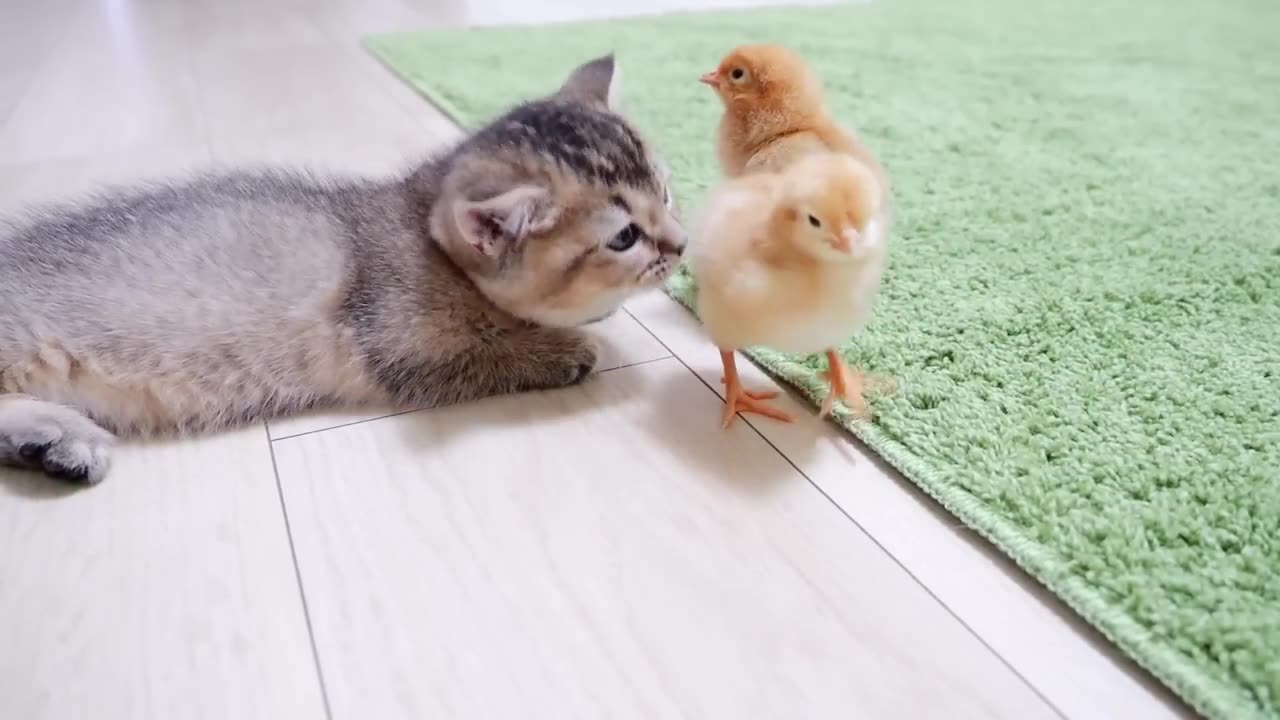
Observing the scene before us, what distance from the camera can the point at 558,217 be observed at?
1024mm

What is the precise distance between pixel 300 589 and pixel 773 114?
90 centimetres

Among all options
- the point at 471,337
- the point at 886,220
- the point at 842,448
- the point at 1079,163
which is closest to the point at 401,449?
the point at 471,337

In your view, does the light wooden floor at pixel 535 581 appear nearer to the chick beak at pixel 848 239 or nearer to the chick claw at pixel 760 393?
the chick claw at pixel 760 393

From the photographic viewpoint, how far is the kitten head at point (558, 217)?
1.01 meters

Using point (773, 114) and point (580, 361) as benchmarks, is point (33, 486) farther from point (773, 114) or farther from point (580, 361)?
point (773, 114)

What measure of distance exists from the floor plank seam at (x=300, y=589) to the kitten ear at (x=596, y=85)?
2.14ft

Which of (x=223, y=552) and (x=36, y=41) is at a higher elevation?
(x=223, y=552)

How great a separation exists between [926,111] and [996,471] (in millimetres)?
1467

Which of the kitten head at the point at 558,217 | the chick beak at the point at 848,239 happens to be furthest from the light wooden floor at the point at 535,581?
the chick beak at the point at 848,239

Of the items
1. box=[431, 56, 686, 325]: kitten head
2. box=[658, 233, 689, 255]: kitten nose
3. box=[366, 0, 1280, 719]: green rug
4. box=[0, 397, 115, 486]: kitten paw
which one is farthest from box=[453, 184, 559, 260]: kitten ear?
box=[0, 397, 115, 486]: kitten paw

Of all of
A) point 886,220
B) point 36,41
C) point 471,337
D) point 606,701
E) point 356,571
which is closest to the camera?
point 606,701

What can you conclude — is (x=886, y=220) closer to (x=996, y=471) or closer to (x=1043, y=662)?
(x=996, y=471)

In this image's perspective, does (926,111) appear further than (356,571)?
Yes

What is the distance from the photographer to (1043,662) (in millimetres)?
722
